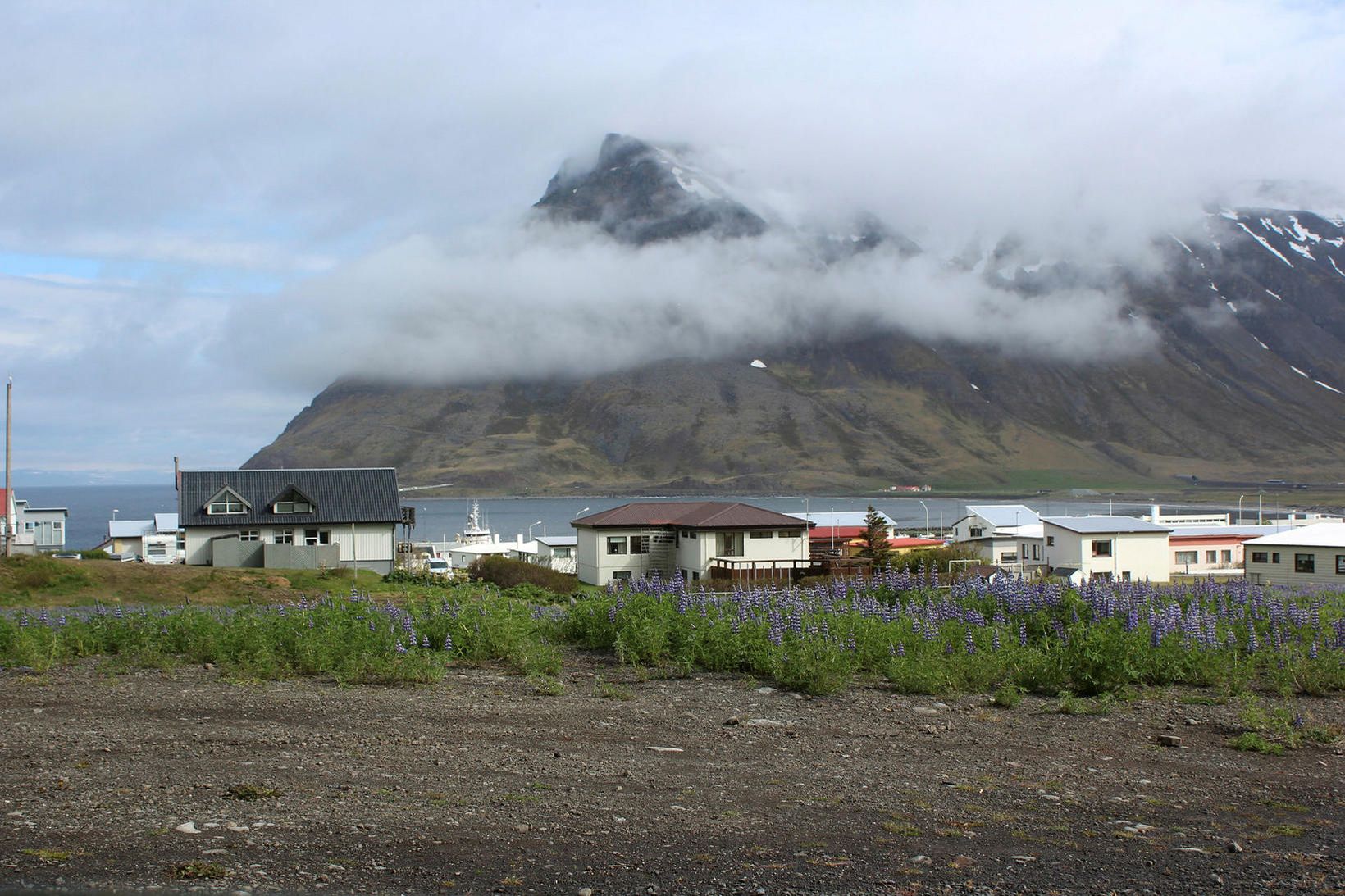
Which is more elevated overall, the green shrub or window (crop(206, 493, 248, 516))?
window (crop(206, 493, 248, 516))

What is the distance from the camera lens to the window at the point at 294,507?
4888 centimetres

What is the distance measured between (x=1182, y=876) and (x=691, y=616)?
9.98 metres

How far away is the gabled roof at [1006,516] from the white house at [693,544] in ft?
128

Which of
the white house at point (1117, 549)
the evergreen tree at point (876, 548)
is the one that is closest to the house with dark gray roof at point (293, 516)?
the evergreen tree at point (876, 548)

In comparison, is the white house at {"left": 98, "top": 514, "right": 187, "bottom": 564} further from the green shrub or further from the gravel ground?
the gravel ground

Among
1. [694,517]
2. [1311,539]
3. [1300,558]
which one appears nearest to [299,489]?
[694,517]

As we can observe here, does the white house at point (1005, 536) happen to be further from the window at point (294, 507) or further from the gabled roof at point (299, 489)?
the window at point (294, 507)

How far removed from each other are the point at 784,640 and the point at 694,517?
3548 centimetres

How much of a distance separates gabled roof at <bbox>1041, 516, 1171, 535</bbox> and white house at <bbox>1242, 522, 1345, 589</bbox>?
5.82 metres

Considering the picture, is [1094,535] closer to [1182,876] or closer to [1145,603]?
[1145,603]

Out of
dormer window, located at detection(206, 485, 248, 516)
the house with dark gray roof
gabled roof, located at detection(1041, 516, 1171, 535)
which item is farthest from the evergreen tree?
dormer window, located at detection(206, 485, 248, 516)

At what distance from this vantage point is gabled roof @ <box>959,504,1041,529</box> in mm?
85062

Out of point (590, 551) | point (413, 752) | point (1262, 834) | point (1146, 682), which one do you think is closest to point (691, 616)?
point (1146, 682)

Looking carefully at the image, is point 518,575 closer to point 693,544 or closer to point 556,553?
point 693,544
